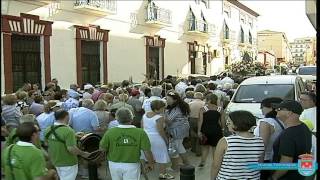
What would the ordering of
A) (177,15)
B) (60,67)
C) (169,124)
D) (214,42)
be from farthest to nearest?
(214,42) → (177,15) → (60,67) → (169,124)

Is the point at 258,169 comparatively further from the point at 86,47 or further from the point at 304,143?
the point at 86,47

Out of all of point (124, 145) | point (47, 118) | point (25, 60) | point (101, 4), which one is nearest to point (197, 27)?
point (101, 4)

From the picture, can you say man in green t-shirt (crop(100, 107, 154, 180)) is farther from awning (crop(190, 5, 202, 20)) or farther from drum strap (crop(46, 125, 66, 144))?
awning (crop(190, 5, 202, 20))

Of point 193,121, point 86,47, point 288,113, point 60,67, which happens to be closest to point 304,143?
point 288,113

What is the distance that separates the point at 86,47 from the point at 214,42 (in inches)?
712

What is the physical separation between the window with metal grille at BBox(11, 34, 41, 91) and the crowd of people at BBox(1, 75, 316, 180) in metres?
4.43

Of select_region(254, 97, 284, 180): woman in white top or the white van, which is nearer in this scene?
select_region(254, 97, 284, 180): woman in white top

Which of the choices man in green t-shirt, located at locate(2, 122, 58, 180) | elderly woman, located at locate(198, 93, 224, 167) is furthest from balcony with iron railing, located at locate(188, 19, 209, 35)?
man in green t-shirt, located at locate(2, 122, 58, 180)

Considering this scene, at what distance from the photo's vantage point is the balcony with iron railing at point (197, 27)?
28344mm

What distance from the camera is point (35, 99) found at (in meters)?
8.80

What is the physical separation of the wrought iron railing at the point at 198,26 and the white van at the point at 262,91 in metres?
17.1

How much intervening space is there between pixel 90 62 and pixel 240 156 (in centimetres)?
1473

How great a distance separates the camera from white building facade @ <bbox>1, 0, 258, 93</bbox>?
1448cm

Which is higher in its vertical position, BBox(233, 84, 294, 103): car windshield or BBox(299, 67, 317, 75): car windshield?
BBox(299, 67, 317, 75): car windshield
